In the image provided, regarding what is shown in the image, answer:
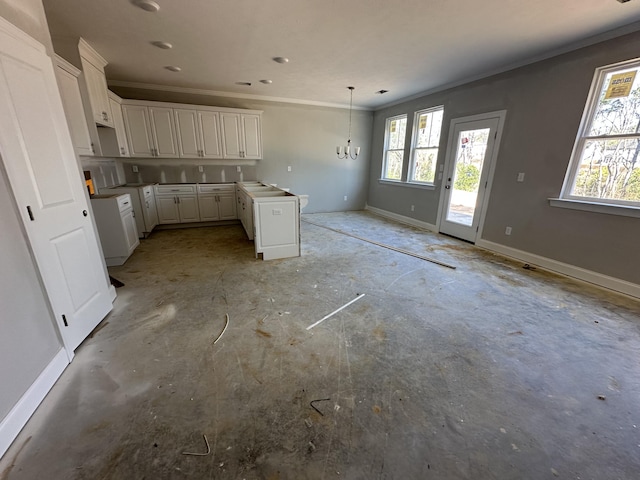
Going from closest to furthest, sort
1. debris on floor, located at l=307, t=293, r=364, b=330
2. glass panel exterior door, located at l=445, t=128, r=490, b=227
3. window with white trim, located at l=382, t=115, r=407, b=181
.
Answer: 1. debris on floor, located at l=307, t=293, r=364, b=330
2. glass panel exterior door, located at l=445, t=128, r=490, b=227
3. window with white trim, located at l=382, t=115, r=407, b=181

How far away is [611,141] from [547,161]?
0.55 metres

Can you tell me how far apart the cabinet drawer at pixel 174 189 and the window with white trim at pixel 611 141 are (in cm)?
578

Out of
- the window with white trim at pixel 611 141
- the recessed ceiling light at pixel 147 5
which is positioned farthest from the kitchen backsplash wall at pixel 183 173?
the window with white trim at pixel 611 141

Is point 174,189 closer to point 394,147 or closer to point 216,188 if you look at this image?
point 216,188

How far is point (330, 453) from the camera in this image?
48.4 inches

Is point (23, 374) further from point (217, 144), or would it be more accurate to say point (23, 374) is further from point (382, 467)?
point (217, 144)

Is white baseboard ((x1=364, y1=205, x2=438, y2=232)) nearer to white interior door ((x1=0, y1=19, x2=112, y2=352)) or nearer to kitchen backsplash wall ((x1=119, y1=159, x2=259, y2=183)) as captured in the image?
kitchen backsplash wall ((x1=119, y1=159, x2=259, y2=183))

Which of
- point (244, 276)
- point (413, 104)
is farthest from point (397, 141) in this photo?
→ point (244, 276)

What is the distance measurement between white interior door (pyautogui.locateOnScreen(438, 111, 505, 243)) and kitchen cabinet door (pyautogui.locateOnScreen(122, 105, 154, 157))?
538 cm

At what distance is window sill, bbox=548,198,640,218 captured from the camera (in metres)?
2.65

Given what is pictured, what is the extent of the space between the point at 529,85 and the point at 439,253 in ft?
8.01

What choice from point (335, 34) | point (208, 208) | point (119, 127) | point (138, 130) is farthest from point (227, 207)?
point (335, 34)

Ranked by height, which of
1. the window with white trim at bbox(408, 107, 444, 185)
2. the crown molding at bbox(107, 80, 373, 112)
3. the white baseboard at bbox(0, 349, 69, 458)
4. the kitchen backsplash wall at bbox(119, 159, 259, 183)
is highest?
the crown molding at bbox(107, 80, 373, 112)

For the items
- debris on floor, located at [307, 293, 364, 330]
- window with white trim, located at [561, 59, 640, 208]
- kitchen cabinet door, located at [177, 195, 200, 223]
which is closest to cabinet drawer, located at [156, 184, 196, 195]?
kitchen cabinet door, located at [177, 195, 200, 223]
